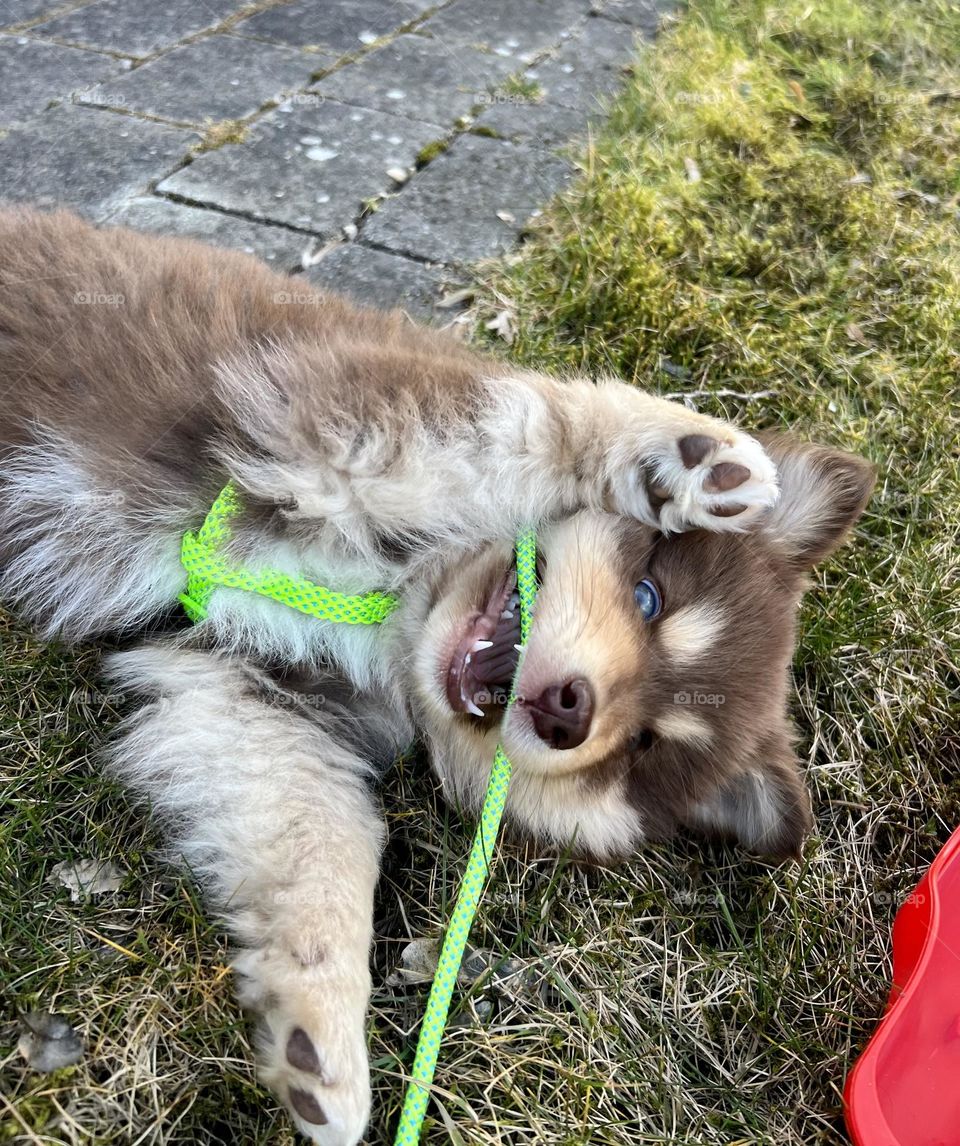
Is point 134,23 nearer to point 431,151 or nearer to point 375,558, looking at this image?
point 431,151

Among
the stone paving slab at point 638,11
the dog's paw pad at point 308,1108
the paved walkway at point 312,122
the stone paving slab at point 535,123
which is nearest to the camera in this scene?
the dog's paw pad at point 308,1108

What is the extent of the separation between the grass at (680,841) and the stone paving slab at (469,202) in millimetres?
187

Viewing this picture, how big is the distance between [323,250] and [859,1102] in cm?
334

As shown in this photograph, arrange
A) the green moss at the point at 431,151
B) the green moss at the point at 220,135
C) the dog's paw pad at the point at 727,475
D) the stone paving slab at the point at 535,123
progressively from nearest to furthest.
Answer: the dog's paw pad at the point at 727,475
the green moss at the point at 220,135
the green moss at the point at 431,151
the stone paving slab at the point at 535,123

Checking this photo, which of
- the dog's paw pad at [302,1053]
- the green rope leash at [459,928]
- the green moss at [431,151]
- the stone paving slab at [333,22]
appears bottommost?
the green rope leash at [459,928]

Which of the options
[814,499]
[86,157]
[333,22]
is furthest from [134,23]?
[814,499]

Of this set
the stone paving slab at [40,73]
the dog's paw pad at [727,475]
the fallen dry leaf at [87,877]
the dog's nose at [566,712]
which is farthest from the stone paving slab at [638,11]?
the fallen dry leaf at [87,877]

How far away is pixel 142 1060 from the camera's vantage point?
188 cm

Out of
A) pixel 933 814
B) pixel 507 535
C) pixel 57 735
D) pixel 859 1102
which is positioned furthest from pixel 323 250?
pixel 859 1102

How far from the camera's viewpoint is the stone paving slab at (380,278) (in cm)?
381

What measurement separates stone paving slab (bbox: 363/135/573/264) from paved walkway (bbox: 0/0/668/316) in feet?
0.03

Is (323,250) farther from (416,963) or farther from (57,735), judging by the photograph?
(416,963)

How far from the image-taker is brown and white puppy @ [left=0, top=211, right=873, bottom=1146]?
7.63ft

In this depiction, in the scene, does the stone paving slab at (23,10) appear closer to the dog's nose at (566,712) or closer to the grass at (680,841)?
the grass at (680,841)
